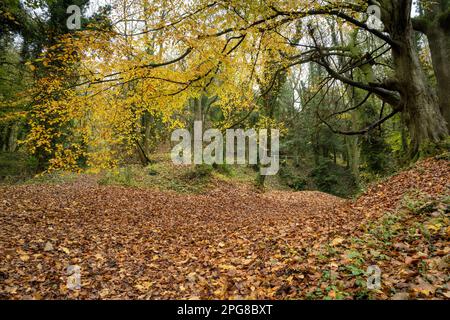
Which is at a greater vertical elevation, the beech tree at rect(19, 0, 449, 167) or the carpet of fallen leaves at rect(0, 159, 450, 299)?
the beech tree at rect(19, 0, 449, 167)

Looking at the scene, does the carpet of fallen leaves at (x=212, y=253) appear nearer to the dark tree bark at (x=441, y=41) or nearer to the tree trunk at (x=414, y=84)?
the tree trunk at (x=414, y=84)

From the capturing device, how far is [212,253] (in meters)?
5.77

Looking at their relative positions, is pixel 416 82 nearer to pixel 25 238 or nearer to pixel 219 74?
pixel 219 74

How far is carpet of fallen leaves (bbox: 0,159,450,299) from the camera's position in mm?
3598

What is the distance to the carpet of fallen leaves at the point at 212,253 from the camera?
3598 mm

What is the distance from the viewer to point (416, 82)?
302 inches

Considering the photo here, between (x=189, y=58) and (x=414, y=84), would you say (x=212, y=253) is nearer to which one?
(x=189, y=58)

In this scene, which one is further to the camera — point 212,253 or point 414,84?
point 414,84

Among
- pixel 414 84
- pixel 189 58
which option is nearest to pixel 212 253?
pixel 189 58

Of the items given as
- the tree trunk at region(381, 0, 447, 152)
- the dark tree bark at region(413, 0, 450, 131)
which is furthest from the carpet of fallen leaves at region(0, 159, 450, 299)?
the dark tree bark at region(413, 0, 450, 131)

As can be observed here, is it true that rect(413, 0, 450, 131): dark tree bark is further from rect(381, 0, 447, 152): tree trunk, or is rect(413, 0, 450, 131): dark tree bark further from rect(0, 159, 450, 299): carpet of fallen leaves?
rect(0, 159, 450, 299): carpet of fallen leaves

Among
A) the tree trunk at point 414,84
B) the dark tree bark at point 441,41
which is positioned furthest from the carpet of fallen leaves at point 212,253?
the dark tree bark at point 441,41
